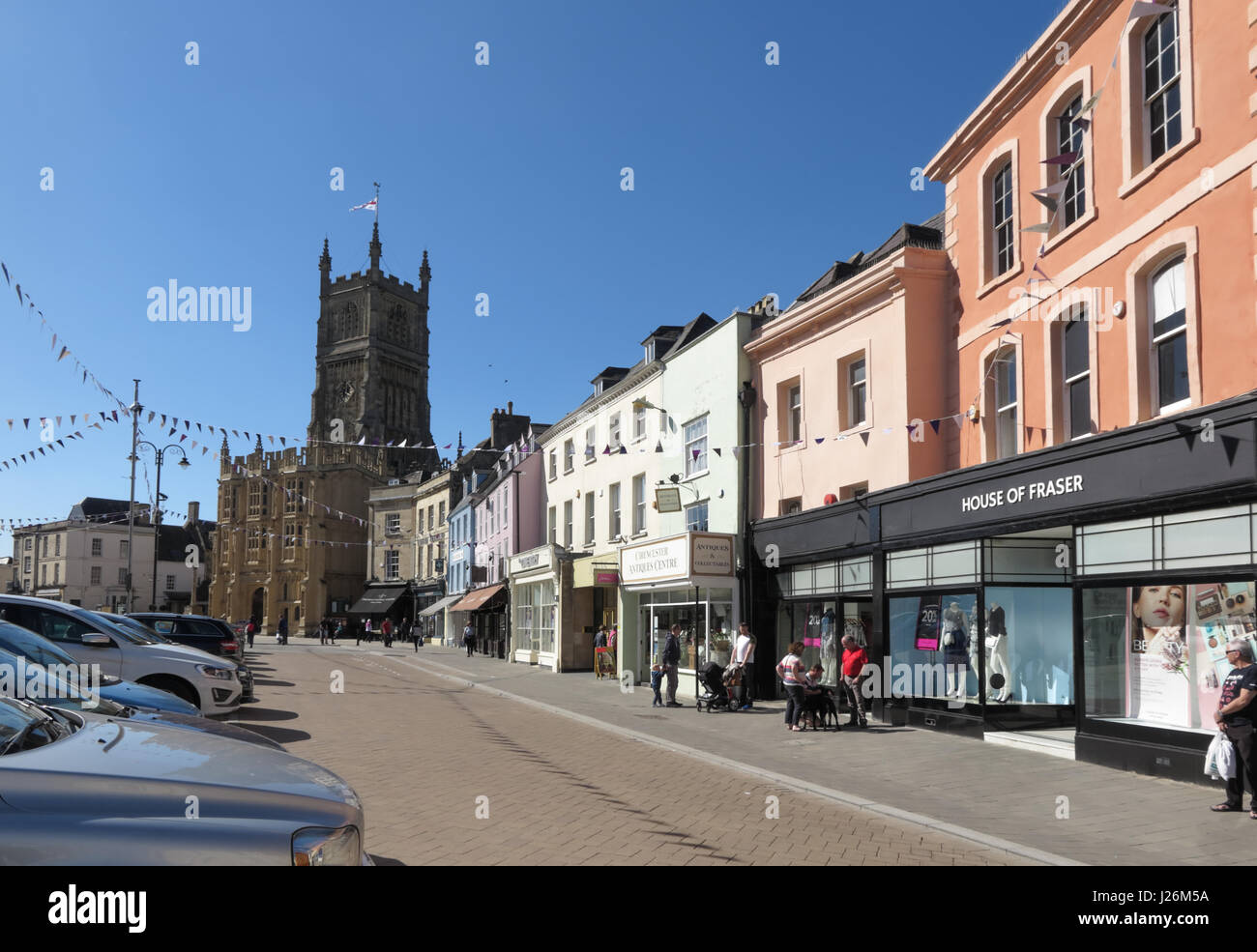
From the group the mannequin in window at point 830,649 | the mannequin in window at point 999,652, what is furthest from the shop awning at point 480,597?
the mannequin in window at point 999,652

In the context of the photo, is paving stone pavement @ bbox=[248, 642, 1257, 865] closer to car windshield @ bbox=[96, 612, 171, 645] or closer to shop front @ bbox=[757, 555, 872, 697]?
shop front @ bbox=[757, 555, 872, 697]

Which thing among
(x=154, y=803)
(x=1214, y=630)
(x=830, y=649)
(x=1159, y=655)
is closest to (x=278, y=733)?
(x=830, y=649)

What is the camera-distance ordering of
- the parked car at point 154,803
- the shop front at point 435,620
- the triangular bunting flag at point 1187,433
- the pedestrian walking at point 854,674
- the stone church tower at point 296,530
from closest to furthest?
the parked car at point 154,803 → the triangular bunting flag at point 1187,433 → the pedestrian walking at point 854,674 → the shop front at point 435,620 → the stone church tower at point 296,530

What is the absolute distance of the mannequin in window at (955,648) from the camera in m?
14.9

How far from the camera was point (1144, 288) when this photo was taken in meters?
12.1

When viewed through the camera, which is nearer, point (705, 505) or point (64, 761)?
point (64, 761)

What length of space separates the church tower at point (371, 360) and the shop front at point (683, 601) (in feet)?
250

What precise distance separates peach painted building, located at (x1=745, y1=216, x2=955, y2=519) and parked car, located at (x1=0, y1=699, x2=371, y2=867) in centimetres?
1397

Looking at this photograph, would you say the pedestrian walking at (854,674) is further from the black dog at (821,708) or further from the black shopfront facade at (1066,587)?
the black shopfront facade at (1066,587)

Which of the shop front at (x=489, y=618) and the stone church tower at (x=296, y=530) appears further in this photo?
the stone church tower at (x=296, y=530)
